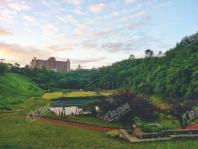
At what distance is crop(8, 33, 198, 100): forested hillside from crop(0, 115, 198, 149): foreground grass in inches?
1327

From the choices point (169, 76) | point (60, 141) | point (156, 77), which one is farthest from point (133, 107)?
point (156, 77)

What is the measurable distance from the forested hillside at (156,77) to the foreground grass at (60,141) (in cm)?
3370

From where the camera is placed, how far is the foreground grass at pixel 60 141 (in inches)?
821

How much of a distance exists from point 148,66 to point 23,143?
79.2 m

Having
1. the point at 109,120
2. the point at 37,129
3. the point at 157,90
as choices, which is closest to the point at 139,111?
the point at 109,120

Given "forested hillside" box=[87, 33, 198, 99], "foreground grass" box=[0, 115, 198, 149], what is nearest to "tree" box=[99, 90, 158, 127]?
"foreground grass" box=[0, 115, 198, 149]

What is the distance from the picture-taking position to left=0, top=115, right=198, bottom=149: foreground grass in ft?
68.4

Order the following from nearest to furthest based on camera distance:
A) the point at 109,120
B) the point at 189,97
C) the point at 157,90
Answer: the point at 109,120 → the point at 189,97 → the point at 157,90

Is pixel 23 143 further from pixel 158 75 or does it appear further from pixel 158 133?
pixel 158 75

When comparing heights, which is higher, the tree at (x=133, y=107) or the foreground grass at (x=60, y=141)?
the tree at (x=133, y=107)

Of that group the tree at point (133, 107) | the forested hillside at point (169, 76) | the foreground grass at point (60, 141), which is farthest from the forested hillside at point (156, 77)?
the foreground grass at point (60, 141)

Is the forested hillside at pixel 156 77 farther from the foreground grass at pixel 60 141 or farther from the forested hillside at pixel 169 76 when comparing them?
the foreground grass at pixel 60 141

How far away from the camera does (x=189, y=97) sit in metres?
54.4

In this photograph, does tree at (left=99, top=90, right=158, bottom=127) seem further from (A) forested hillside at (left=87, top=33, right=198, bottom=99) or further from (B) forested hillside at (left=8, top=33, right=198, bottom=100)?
(B) forested hillside at (left=8, top=33, right=198, bottom=100)
